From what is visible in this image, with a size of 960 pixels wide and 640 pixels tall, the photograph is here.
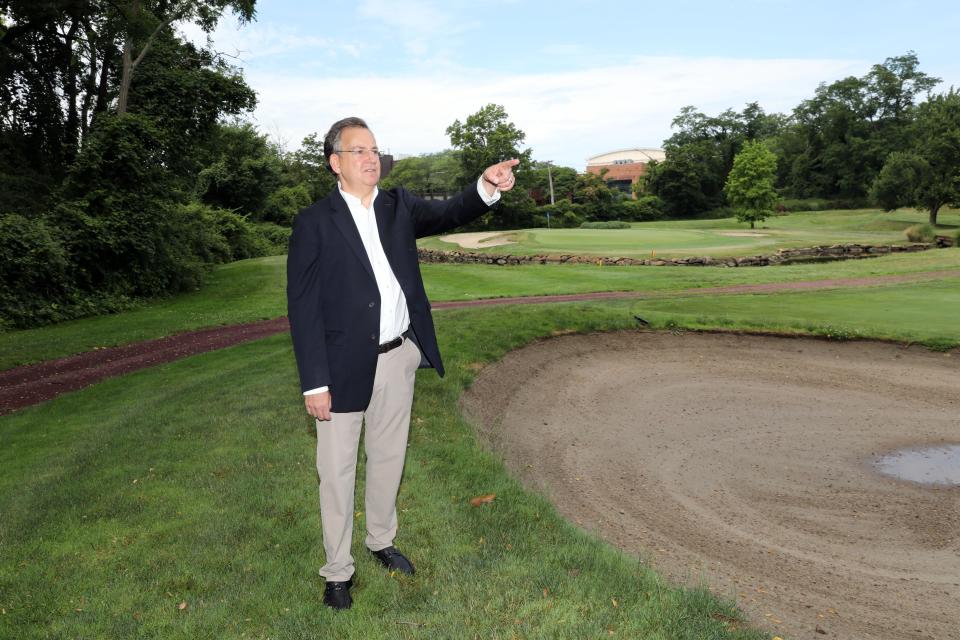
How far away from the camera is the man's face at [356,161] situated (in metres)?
3.89

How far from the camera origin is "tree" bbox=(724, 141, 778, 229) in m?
60.2

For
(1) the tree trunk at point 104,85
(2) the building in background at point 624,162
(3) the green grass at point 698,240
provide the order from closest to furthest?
(1) the tree trunk at point 104,85 → (3) the green grass at point 698,240 → (2) the building in background at point 624,162

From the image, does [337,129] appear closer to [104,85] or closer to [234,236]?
[104,85]

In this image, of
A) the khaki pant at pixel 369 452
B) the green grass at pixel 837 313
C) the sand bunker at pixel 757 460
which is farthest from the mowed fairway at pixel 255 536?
the green grass at pixel 837 313

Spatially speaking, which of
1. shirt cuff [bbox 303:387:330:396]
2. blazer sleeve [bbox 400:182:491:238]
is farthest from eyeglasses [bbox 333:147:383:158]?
shirt cuff [bbox 303:387:330:396]

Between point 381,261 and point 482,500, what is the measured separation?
2.64m

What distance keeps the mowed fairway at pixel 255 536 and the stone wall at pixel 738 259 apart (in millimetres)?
23909

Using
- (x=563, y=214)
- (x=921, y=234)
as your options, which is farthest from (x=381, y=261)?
(x=563, y=214)

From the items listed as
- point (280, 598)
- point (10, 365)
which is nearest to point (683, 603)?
point (280, 598)

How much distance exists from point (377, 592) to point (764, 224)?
66.5 metres

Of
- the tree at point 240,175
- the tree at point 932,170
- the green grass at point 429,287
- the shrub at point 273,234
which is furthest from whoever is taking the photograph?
the tree at point 932,170

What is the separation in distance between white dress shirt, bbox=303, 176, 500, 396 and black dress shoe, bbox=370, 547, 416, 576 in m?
1.56

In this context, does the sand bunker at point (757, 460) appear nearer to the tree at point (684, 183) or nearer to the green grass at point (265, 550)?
the green grass at point (265, 550)

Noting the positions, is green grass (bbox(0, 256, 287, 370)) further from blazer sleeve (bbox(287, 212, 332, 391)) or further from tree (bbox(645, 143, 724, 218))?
tree (bbox(645, 143, 724, 218))
